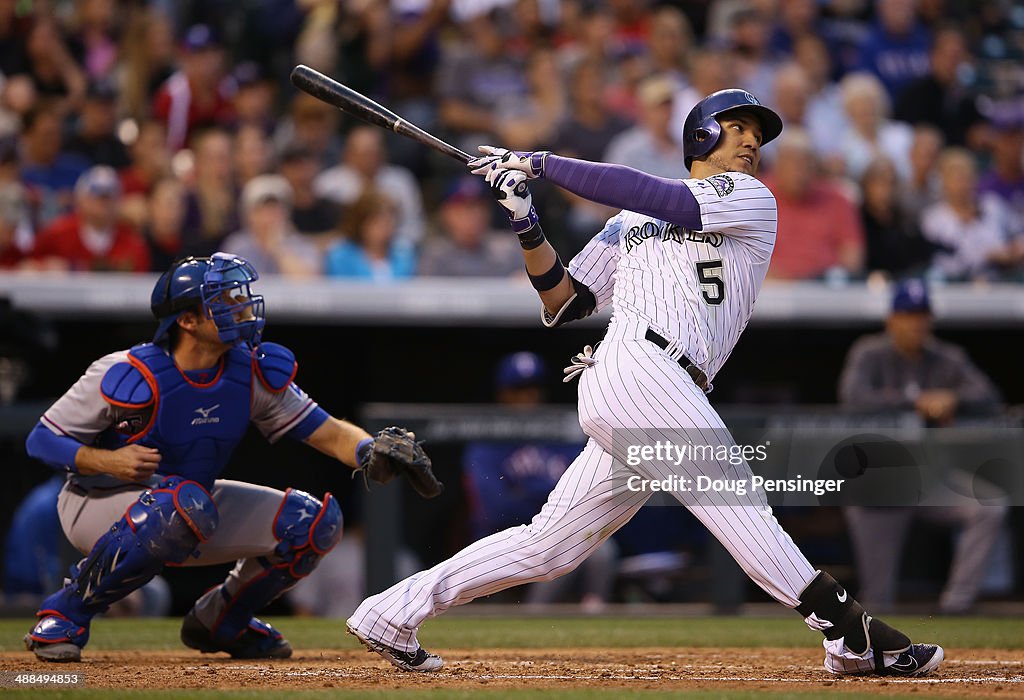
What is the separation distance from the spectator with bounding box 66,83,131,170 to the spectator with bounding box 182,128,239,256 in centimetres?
46

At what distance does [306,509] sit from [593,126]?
189 inches

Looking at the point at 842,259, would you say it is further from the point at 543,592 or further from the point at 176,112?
the point at 176,112

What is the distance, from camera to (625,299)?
361 centimetres

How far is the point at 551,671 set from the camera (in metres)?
3.91

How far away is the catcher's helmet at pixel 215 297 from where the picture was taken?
3.94m

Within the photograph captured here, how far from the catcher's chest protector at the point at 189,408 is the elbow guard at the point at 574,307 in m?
0.96

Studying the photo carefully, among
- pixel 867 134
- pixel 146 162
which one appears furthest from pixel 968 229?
pixel 146 162

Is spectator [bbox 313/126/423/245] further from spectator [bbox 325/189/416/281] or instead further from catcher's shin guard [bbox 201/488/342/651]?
catcher's shin guard [bbox 201/488/342/651]

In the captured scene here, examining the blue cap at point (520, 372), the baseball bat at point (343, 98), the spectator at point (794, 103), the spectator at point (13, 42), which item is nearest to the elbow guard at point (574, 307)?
the baseball bat at point (343, 98)

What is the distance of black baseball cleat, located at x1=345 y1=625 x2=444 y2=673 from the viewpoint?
361 cm

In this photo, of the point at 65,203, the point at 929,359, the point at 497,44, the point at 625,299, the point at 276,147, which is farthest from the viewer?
the point at 497,44

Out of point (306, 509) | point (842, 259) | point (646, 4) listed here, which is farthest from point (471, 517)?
point (646, 4)

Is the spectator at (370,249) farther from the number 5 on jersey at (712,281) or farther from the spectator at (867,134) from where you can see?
the number 5 on jersey at (712,281)

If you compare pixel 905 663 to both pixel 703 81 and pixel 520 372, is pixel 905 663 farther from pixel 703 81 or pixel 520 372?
pixel 703 81
